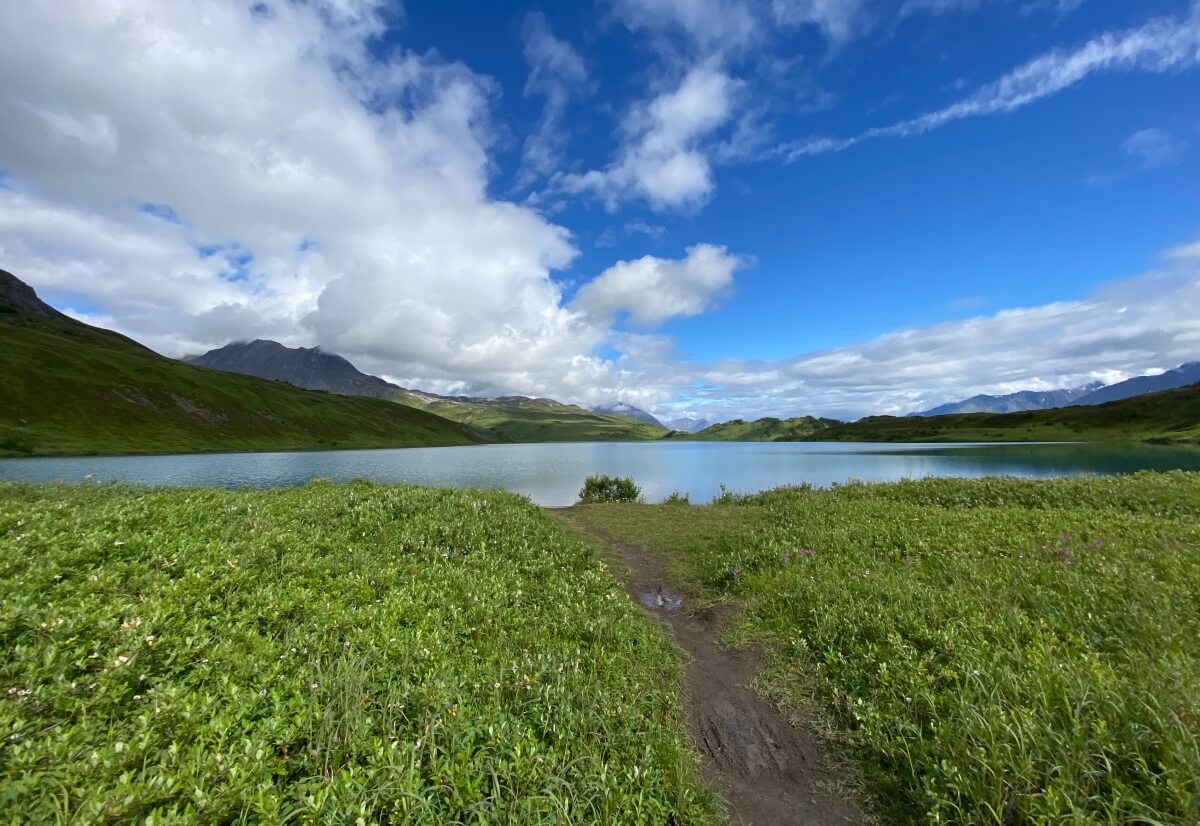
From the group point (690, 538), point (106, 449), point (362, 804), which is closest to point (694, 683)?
point (362, 804)

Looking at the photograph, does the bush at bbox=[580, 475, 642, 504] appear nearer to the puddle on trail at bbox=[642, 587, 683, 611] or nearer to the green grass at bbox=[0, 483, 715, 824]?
the puddle on trail at bbox=[642, 587, 683, 611]

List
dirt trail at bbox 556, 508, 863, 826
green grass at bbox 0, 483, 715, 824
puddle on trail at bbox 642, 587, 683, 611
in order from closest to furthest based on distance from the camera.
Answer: green grass at bbox 0, 483, 715, 824 → dirt trail at bbox 556, 508, 863, 826 → puddle on trail at bbox 642, 587, 683, 611

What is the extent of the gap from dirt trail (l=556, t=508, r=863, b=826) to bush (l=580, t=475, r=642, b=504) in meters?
28.3

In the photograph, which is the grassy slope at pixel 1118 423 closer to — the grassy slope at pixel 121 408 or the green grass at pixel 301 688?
the green grass at pixel 301 688

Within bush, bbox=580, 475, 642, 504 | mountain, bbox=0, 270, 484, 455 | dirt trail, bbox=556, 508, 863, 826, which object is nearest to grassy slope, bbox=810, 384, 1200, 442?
bush, bbox=580, 475, 642, 504

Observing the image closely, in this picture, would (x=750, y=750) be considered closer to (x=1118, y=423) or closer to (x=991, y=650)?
(x=991, y=650)

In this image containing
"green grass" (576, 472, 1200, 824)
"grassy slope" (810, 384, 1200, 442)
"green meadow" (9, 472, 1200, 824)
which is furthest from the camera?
"grassy slope" (810, 384, 1200, 442)

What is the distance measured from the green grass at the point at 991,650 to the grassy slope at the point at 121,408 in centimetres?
13351

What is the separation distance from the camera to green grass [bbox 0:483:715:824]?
4473 mm

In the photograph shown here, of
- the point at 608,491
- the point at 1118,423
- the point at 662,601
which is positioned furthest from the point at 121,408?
the point at 1118,423

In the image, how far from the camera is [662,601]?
14102 mm

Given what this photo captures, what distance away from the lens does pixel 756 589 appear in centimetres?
1329

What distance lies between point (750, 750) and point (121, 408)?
186 meters

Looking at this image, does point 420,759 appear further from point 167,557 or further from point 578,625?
point 167,557
